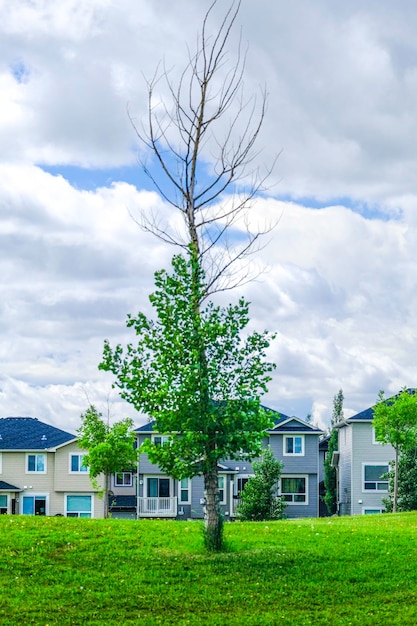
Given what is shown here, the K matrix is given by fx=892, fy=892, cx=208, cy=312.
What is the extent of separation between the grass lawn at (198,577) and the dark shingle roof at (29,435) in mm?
34649

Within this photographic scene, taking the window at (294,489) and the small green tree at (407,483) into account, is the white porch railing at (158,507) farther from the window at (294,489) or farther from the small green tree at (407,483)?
the small green tree at (407,483)

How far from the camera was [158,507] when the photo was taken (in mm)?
52375

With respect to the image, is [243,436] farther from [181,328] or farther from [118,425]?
[118,425]

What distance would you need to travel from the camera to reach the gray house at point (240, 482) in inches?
2069

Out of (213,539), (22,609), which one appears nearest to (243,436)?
(213,539)

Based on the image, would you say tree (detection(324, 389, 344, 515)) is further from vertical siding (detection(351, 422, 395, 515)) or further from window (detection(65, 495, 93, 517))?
window (detection(65, 495, 93, 517))

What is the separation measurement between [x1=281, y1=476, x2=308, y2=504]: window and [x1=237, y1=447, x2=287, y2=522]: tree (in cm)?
739

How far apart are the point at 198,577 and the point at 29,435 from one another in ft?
140

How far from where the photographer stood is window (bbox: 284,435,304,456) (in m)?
54.4

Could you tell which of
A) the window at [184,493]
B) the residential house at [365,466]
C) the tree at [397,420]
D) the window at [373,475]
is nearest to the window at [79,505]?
the window at [184,493]

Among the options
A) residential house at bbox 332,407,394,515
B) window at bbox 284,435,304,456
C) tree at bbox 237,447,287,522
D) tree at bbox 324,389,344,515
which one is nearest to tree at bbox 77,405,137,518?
tree at bbox 237,447,287,522

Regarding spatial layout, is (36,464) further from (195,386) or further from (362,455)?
(195,386)

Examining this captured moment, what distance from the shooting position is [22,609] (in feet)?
47.3

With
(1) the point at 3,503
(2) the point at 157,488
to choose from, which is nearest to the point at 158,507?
(2) the point at 157,488
